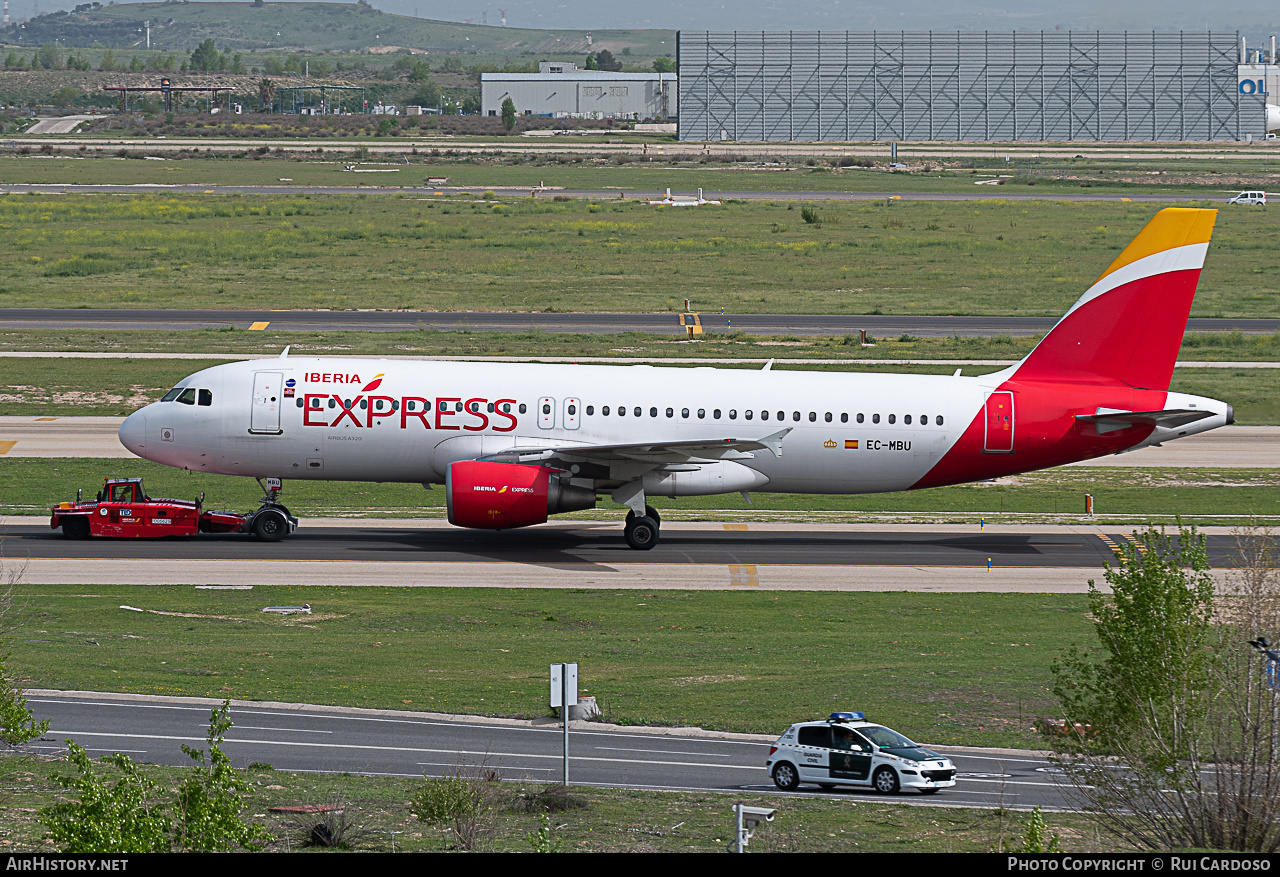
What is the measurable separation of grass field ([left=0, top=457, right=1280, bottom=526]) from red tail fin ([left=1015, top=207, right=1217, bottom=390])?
Result: 8.23 metres

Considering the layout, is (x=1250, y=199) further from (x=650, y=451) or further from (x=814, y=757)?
(x=814, y=757)

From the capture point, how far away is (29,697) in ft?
97.0

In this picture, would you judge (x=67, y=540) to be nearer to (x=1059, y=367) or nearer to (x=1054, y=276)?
(x=1059, y=367)

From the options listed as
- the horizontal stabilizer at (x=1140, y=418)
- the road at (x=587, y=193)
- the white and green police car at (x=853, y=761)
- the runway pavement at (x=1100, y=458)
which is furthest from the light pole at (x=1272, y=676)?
the road at (x=587, y=193)

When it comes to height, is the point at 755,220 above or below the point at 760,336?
above

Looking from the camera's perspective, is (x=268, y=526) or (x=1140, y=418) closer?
(x=1140, y=418)

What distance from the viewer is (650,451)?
44.0 metres

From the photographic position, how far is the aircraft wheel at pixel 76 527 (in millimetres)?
45875

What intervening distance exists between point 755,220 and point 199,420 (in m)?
100.0

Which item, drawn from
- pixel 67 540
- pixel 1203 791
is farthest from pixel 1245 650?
pixel 67 540

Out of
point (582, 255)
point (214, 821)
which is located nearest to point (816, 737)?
point (214, 821)

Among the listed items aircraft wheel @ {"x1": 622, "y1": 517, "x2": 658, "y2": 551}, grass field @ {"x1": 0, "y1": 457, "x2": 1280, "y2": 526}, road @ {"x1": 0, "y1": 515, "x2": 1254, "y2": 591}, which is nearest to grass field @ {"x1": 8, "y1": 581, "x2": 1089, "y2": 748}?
road @ {"x1": 0, "y1": 515, "x2": 1254, "y2": 591}

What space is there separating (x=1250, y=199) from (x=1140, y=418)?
12012 cm

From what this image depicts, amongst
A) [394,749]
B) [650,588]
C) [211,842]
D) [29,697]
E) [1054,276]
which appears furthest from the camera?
[1054,276]
